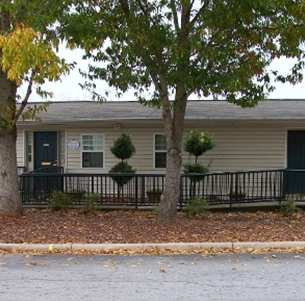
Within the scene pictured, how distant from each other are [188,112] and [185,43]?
601 centimetres

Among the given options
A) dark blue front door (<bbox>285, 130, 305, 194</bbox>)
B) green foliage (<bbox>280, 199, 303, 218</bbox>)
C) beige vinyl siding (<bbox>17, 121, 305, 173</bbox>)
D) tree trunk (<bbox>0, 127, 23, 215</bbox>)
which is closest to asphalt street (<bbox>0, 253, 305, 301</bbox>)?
tree trunk (<bbox>0, 127, 23, 215</bbox>)

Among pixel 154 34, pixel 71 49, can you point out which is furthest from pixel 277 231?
pixel 71 49

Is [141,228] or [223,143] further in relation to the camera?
[223,143]

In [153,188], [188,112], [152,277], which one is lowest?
[152,277]

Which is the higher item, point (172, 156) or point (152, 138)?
point (152, 138)

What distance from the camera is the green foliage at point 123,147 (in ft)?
40.3

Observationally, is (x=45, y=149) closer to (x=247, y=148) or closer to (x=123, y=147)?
(x=123, y=147)

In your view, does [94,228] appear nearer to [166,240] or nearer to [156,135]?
[166,240]

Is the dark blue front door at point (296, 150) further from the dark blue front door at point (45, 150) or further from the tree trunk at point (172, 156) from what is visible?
the dark blue front door at point (45, 150)

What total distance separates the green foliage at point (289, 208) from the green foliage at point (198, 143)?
3.08m

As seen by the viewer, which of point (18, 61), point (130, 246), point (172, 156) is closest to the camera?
point (18, 61)

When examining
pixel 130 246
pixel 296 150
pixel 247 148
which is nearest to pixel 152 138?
pixel 247 148

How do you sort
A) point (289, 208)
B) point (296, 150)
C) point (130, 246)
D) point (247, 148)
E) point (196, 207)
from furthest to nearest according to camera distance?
point (247, 148), point (296, 150), point (289, 208), point (196, 207), point (130, 246)

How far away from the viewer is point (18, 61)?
6441 mm
